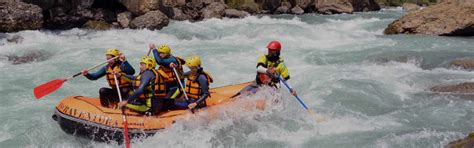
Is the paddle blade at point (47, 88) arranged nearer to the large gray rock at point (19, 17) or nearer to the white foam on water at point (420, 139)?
the white foam on water at point (420, 139)

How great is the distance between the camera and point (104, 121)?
6012 millimetres

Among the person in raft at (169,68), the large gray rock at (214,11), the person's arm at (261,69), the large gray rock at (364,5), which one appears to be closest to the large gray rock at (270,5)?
the large gray rock at (214,11)

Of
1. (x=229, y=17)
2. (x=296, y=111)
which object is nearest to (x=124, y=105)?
(x=296, y=111)

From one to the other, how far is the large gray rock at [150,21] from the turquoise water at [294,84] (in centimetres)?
32

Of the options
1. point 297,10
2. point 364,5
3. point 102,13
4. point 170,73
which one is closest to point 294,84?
point 170,73

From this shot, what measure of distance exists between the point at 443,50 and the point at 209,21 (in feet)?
33.8

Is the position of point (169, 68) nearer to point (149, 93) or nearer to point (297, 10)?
point (149, 93)

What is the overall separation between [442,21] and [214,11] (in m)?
9.89

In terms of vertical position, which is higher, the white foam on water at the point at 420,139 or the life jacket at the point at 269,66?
the life jacket at the point at 269,66

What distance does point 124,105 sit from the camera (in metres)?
5.96

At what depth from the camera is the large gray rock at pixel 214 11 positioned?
21703mm

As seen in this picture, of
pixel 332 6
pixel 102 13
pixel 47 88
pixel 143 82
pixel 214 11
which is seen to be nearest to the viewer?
pixel 143 82

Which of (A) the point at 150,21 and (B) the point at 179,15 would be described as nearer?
(A) the point at 150,21

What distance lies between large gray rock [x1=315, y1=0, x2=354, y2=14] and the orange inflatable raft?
25490mm
